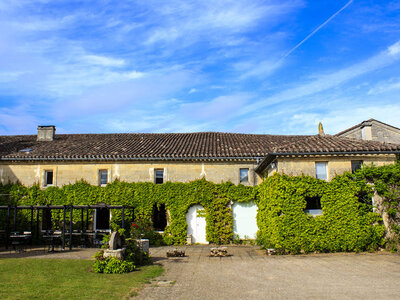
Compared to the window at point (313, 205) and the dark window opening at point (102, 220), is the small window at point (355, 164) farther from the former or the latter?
the dark window opening at point (102, 220)

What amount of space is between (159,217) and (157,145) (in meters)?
5.44

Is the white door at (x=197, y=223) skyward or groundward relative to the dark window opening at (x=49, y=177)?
groundward

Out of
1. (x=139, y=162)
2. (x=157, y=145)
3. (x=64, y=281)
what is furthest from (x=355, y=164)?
(x=64, y=281)

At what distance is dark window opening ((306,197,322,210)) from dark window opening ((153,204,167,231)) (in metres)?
9.32

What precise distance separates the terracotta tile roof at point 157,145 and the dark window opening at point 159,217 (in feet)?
11.0

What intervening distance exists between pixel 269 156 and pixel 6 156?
697 inches

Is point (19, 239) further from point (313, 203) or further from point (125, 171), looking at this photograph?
point (313, 203)

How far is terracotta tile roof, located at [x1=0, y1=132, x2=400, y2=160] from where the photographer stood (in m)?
21.3

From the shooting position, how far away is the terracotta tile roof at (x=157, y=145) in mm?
21281

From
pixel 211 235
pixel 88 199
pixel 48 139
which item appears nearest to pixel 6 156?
pixel 48 139

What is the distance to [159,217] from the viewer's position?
70.8 feet

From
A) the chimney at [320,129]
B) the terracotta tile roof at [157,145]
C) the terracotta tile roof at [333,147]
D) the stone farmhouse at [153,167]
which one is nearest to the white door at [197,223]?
the stone farmhouse at [153,167]

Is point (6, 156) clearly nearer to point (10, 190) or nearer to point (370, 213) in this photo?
point (10, 190)

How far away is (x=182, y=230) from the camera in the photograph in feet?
68.0
